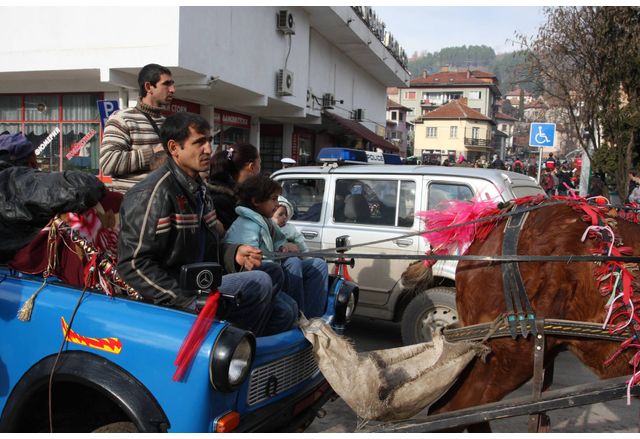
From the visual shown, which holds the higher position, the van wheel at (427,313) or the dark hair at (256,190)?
the dark hair at (256,190)

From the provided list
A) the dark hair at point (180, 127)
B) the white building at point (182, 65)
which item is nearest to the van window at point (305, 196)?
the dark hair at point (180, 127)

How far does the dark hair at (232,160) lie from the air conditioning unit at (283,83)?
38.7 ft

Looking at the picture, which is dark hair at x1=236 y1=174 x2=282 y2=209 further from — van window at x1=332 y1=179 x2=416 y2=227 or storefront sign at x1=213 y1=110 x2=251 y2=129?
storefront sign at x1=213 y1=110 x2=251 y2=129

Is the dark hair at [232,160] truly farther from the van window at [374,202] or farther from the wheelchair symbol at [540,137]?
the wheelchair symbol at [540,137]

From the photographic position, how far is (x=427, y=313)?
5152 mm

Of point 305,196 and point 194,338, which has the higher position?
point 305,196

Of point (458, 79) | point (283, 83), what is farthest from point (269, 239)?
point (458, 79)

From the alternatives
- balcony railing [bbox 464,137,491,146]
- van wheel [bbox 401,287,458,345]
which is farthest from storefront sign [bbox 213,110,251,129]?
balcony railing [bbox 464,137,491,146]

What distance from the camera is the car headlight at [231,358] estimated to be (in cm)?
217

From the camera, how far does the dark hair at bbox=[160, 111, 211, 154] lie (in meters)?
2.83

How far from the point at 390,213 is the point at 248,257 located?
9.51 feet

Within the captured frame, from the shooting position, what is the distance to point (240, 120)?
58.3ft

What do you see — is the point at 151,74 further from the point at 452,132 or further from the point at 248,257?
the point at 452,132

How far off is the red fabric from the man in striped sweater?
1622 mm
